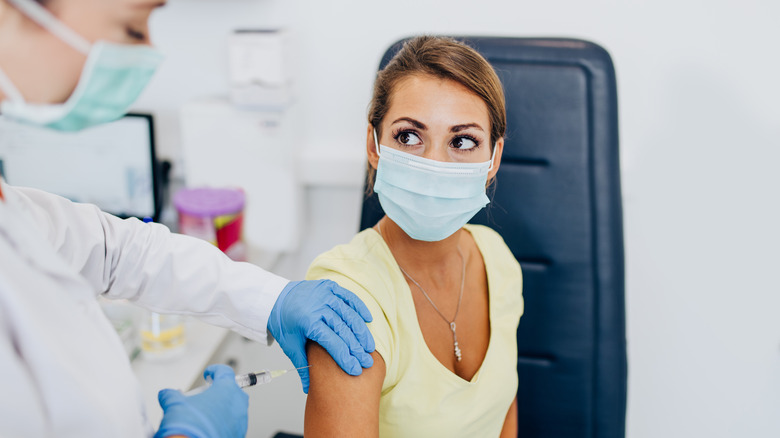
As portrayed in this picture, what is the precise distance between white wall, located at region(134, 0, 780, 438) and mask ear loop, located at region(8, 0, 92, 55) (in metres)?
1.12

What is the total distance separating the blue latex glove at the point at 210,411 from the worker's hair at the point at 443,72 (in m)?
0.53

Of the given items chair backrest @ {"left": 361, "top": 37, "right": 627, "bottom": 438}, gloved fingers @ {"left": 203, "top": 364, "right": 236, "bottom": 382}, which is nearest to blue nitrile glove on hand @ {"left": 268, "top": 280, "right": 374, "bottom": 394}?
gloved fingers @ {"left": 203, "top": 364, "right": 236, "bottom": 382}

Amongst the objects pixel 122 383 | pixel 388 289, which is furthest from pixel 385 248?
pixel 122 383

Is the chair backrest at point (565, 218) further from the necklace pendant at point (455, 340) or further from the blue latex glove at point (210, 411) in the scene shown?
the blue latex glove at point (210, 411)

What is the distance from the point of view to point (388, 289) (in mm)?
1080

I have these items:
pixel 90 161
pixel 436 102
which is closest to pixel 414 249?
pixel 436 102

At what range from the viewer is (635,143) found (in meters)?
1.74

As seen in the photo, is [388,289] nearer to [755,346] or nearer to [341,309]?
[341,309]

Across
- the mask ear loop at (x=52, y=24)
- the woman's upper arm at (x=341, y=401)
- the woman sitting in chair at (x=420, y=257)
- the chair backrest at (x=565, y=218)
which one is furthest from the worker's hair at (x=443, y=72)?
the mask ear loop at (x=52, y=24)

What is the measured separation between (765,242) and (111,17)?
1.88 meters

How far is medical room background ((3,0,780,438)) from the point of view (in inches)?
64.6

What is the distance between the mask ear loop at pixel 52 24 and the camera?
600 millimetres

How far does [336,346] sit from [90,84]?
52 centimetres

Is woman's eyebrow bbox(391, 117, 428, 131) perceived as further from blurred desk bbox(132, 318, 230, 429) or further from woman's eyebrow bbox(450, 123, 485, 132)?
blurred desk bbox(132, 318, 230, 429)
